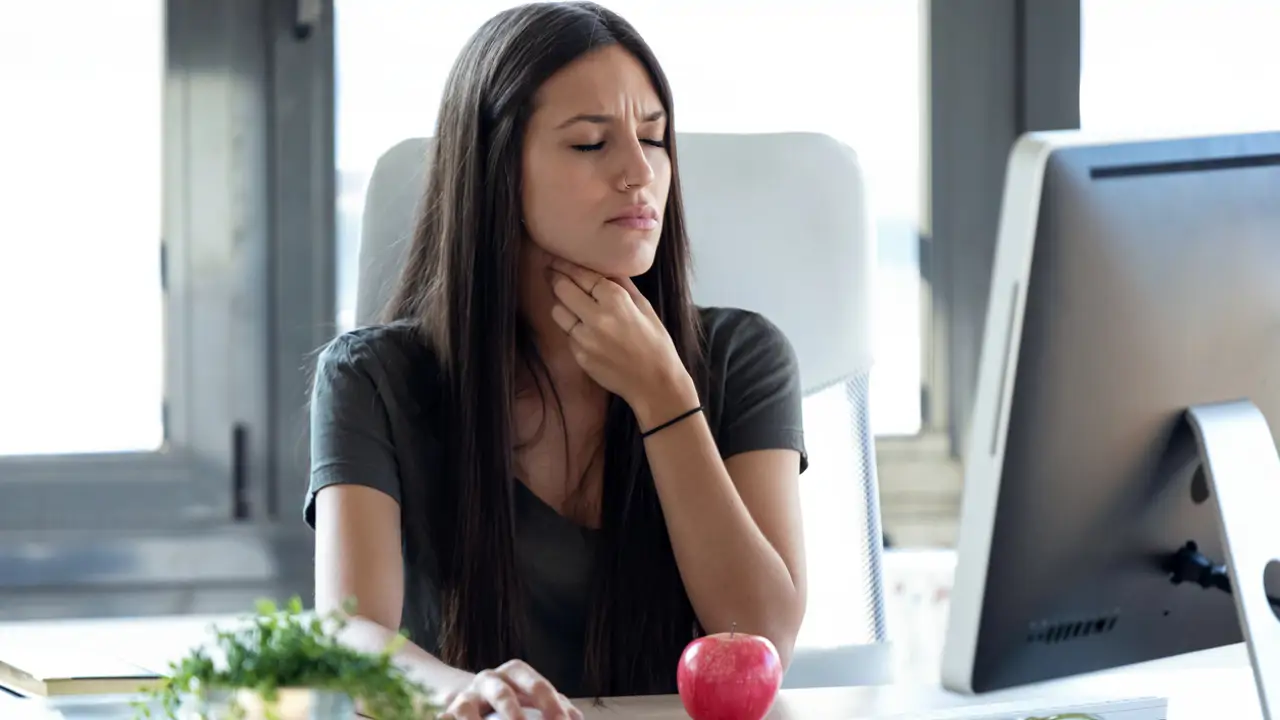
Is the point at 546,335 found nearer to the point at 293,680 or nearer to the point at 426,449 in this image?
the point at 426,449

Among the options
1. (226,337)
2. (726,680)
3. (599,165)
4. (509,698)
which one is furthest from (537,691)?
(226,337)

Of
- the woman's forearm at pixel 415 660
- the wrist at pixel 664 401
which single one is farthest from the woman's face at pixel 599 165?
the woman's forearm at pixel 415 660

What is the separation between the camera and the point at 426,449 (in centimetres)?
146

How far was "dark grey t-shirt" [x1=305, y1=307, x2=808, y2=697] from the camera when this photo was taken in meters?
1.40

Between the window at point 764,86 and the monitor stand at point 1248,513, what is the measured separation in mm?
1396

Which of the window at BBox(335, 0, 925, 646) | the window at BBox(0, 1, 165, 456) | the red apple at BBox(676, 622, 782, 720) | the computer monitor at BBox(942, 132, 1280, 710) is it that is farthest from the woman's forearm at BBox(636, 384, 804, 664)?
the window at BBox(0, 1, 165, 456)

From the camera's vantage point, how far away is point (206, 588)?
2131 mm

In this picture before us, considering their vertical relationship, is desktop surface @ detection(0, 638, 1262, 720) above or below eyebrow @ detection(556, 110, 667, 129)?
below

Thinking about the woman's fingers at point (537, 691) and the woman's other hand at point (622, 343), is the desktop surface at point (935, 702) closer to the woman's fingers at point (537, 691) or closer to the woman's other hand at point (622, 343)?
the woman's fingers at point (537, 691)

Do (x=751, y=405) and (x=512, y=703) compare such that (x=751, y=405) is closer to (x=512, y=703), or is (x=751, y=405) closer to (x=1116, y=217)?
(x=512, y=703)

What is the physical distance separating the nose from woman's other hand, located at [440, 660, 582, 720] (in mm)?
570

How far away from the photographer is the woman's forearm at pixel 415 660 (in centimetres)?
111

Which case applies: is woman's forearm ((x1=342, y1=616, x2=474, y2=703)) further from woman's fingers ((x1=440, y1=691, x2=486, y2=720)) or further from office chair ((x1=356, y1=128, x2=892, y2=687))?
office chair ((x1=356, y1=128, x2=892, y2=687))

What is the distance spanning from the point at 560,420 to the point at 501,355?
0.12 m
